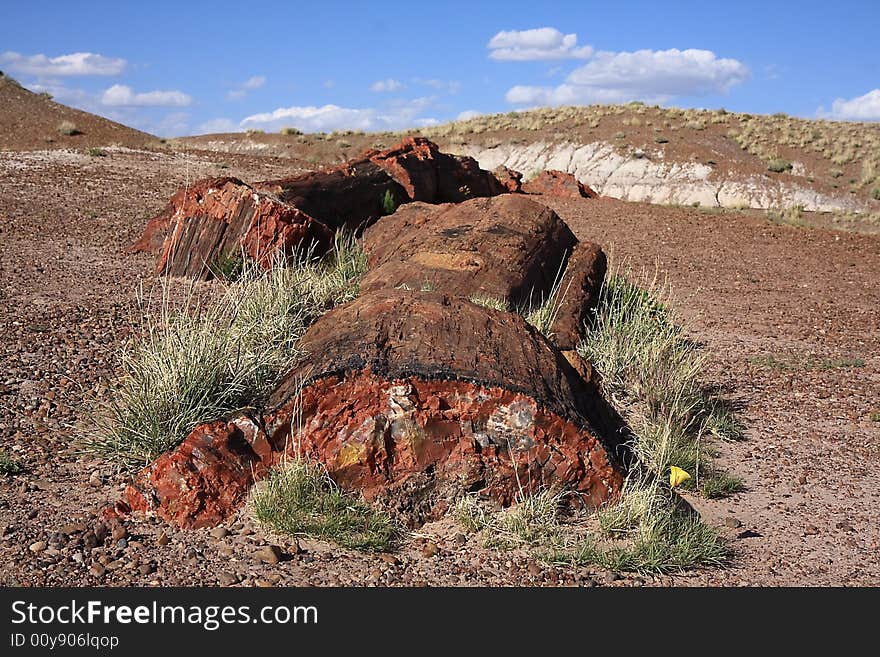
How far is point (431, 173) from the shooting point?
13773 mm

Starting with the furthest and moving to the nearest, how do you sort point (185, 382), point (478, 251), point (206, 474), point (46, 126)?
point (46, 126) → point (478, 251) → point (185, 382) → point (206, 474)

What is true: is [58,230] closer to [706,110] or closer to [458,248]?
[458,248]

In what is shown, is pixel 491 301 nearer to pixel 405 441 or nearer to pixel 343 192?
pixel 405 441

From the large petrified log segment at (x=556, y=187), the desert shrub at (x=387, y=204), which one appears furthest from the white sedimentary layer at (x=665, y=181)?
the desert shrub at (x=387, y=204)

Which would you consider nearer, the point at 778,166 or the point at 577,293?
the point at 577,293

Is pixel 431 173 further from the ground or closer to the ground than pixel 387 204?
further from the ground

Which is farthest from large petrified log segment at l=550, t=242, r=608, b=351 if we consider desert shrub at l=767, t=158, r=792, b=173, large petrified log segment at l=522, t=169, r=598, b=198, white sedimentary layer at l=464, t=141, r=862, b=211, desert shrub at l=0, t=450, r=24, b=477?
desert shrub at l=767, t=158, r=792, b=173

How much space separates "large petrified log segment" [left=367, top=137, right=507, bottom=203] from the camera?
1255cm

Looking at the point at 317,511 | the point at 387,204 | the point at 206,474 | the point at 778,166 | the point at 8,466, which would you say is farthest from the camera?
the point at 778,166

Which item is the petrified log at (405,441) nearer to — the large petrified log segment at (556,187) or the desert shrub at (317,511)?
the desert shrub at (317,511)

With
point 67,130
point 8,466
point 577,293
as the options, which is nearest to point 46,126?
point 67,130

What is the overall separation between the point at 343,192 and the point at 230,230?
1896 mm

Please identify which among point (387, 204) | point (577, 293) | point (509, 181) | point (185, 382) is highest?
point (509, 181)

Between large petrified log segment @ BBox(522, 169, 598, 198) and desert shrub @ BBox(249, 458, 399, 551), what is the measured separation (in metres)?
15.8
